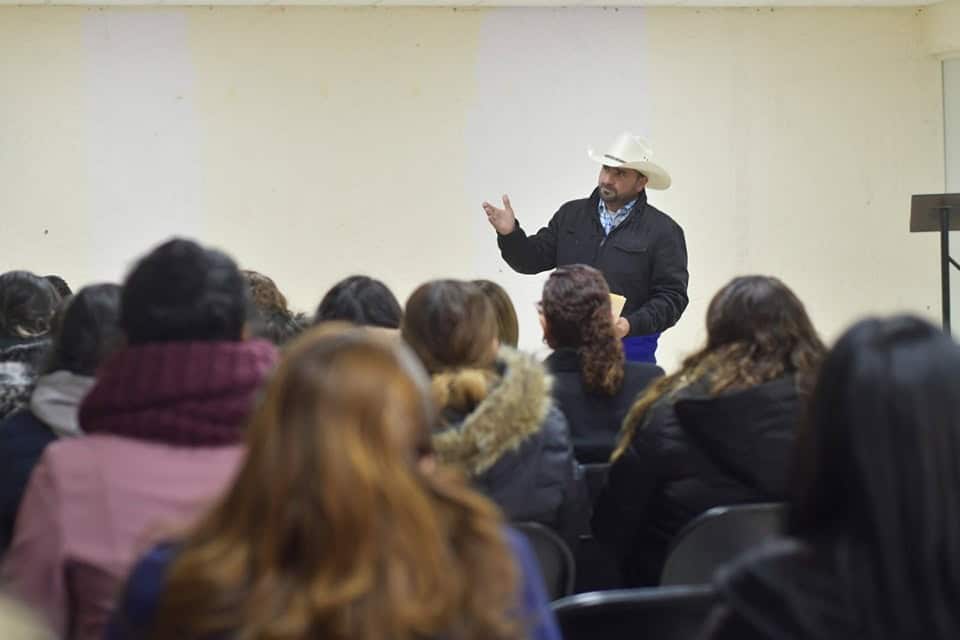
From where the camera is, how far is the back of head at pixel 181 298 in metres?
1.71

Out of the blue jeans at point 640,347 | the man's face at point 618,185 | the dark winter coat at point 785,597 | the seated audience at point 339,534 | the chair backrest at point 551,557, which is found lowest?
the chair backrest at point 551,557

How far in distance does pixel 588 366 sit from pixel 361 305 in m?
0.60

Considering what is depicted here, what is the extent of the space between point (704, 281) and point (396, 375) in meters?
5.53

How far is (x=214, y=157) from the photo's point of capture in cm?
608

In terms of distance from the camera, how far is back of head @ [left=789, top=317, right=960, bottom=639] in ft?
3.65

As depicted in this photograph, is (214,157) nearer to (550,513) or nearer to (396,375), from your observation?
(550,513)

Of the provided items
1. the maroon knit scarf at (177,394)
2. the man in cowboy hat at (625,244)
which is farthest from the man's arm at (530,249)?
the maroon knit scarf at (177,394)

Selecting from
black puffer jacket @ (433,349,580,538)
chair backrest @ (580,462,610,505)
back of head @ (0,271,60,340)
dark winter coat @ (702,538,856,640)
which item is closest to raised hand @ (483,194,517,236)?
back of head @ (0,271,60,340)

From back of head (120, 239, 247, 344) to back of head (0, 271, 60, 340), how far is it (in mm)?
1727

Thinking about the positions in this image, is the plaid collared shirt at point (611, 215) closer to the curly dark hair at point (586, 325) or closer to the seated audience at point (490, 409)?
the curly dark hair at point (586, 325)

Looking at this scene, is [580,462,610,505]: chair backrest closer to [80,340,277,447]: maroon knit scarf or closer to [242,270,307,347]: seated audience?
[242,270,307,347]: seated audience

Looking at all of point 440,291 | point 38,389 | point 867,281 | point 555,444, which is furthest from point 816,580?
point 867,281

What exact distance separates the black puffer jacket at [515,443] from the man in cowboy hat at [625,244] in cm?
230

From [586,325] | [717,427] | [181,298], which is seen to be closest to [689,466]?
[717,427]
